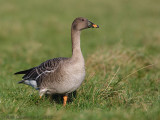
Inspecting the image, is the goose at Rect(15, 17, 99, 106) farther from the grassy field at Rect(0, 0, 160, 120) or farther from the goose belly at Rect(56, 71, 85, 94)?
the grassy field at Rect(0, 0, 160, 120)

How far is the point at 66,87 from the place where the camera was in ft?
18.5

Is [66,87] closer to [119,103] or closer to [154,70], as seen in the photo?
[119,103]

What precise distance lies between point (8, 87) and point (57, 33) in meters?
9.24

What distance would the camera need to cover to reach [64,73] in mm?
5590

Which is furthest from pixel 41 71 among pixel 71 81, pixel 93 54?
pixel 93 54

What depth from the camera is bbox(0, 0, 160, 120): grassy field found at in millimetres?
5281

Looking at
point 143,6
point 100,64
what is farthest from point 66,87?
point 143,6

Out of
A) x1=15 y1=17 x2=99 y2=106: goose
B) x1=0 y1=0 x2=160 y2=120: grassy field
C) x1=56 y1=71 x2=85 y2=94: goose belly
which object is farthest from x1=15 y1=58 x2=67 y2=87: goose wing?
x1=56 y1=71 x2=85 y2=94: goose belly

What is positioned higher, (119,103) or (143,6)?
(143,6)

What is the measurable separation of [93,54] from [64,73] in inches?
143

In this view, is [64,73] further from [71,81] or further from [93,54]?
[93,54]

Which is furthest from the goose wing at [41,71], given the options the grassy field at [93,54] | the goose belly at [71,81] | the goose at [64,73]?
the goose belly at [71,81]

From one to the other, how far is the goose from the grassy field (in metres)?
0.31

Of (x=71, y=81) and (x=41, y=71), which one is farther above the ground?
(x=41, y=71)
